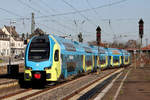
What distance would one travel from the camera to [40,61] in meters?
16.2

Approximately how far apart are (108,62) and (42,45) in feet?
86.3

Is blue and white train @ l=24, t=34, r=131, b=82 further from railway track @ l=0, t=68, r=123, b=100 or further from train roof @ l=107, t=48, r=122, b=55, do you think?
train roof @ l=107, t=48, r=122, b=55

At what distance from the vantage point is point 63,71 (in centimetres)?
1811

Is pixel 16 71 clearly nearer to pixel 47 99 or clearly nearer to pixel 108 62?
pixel 47 99

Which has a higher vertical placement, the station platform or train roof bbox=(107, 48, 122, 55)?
train roof bbox=(107, 48, 122, 55)

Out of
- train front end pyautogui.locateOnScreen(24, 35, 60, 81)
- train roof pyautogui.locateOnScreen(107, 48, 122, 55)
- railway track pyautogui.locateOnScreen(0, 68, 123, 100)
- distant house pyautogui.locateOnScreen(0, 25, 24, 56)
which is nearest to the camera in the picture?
railway track pyautogui.locateOnScreen(0, 68, 123, 100)

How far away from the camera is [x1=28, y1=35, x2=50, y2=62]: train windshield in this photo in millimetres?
16375

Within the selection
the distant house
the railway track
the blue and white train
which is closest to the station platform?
the railway track

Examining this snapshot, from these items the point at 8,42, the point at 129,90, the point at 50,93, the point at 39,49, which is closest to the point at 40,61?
the point at 39,49

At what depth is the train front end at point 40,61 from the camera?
632 inches

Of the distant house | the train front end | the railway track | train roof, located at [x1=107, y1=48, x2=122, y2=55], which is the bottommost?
the railway track

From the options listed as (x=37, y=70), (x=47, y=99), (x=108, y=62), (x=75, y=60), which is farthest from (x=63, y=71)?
(x=108, y=62)

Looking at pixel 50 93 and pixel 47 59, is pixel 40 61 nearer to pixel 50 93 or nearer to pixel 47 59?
pixel 47 59

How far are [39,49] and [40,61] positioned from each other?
887 mm
